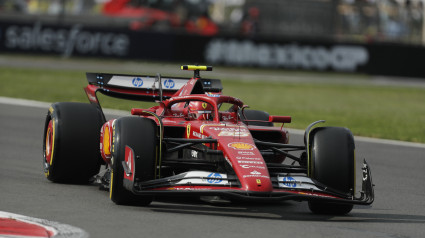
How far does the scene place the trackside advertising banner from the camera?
3497cm

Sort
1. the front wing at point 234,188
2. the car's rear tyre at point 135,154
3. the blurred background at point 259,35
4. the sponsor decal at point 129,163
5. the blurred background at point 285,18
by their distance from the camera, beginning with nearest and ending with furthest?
the front wing at point 234,188 < the sponsor decal at point 129,163 < the car's rear tyre at point 135,154 < the blurred background at point 259,35 < the blurred background at point 285,18

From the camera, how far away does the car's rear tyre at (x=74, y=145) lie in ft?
30.6

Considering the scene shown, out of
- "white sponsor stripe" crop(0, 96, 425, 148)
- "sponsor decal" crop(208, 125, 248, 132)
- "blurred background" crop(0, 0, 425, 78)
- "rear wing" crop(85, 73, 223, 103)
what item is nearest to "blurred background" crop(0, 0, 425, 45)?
"blurred background" crop(0, 0, 425, 78)

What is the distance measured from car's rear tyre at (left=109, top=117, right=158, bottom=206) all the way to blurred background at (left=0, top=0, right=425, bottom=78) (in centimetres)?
2721

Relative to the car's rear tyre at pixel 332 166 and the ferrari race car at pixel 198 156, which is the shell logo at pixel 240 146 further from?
the car's rear tyre at pixel 332 166

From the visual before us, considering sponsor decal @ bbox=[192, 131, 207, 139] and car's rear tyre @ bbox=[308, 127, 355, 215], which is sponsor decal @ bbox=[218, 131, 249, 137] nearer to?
sponsor decal @ bbox=[192, 131, 207, 139]

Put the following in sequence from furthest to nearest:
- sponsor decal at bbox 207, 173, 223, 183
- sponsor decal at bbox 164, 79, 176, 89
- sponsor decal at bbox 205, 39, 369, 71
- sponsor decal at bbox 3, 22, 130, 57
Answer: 1. sponsor decal at bbox 205, 39, 369, 71
2. sponsor decal at bbox 3, 22, 130, 57
3. sponsor decal at bbox 164, 79, 176, 89
4. sponsor decal at bbox 207, 173, 223, 183

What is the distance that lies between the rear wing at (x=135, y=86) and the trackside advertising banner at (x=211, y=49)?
24.4 m

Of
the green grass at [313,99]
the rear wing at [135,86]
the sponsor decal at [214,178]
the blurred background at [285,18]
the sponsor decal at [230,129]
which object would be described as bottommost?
the green grass at [313,99]

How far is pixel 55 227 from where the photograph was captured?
673 centimetres

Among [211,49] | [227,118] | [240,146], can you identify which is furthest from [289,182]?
[211,49]

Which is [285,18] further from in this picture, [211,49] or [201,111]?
[201,111]

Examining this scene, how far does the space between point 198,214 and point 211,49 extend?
96.9ft

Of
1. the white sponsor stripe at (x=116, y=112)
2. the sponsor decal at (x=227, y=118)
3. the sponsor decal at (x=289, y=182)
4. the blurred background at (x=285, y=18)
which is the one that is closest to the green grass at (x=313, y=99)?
the white sponsor stripe at (x=116, y=112)
